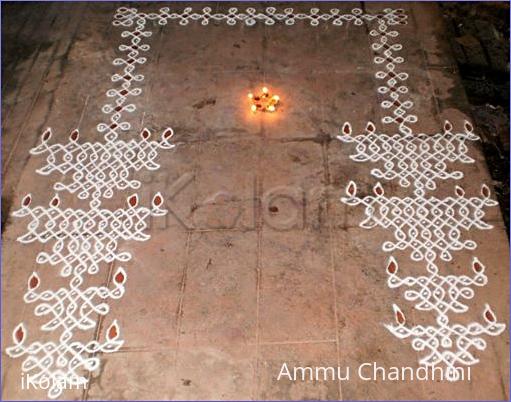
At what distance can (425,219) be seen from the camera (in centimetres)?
255

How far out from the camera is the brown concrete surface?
84.8 inches

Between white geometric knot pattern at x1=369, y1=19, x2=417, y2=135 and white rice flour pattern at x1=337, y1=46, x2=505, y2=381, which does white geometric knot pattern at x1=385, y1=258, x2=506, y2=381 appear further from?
white geometric knot pattern at x1=369, y1=19, x2=417, y2=135

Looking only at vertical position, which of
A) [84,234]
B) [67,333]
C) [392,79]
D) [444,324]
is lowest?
[67,333]

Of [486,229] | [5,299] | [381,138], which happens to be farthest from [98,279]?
[486,229]

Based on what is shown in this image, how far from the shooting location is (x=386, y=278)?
237 cm

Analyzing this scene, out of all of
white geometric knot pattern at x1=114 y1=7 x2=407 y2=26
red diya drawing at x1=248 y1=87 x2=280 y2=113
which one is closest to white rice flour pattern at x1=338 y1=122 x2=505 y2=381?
red diya drawing at x1=248 y1=87 x2=280 y2=113

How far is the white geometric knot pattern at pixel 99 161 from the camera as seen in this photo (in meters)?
2.74

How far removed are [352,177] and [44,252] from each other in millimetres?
1645

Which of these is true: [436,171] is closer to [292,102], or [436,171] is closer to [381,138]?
[381,138]

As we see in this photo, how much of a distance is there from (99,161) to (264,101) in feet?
3.44

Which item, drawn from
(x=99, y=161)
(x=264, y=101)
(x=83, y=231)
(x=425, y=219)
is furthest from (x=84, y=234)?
(x=425, y=219)

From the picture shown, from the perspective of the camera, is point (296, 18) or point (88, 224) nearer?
point (88, 224)

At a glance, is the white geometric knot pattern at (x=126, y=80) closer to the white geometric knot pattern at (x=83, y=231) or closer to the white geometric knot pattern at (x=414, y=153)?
the white geometric knot pattern at (x=83, y=231)

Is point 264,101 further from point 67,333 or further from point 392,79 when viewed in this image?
point 67,333
